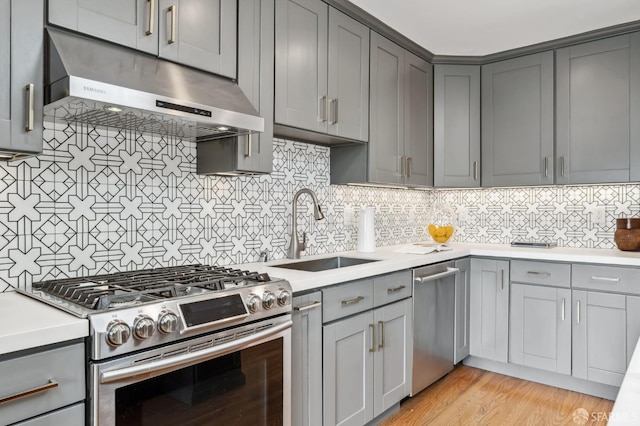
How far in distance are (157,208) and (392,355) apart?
1520 mm

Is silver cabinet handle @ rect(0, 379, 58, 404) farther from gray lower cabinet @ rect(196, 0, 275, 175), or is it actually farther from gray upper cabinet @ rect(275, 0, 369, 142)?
gray upper cabinet @ rect(275, 0, 369, 142)

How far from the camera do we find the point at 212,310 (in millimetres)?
1511

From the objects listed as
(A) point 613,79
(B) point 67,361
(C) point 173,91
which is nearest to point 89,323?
(B) point 67,361

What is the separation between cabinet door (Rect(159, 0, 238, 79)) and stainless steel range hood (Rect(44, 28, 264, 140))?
0.05m

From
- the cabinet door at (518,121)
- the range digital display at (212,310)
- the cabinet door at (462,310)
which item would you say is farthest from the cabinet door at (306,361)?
the cabinet door at (518,121)

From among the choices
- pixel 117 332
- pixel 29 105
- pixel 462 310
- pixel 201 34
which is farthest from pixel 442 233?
pixel 29 105

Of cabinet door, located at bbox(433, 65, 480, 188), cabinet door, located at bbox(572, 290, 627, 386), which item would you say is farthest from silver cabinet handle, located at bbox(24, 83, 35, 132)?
cabinet door, located at bbox(572, 290, 627, 386)

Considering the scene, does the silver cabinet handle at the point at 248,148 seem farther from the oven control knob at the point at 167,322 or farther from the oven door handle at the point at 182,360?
the oven control knob at the point at 167,322

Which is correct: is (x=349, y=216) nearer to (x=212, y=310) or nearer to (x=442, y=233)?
(x=442, y=233)

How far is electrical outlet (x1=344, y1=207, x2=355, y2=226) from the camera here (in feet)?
10.5

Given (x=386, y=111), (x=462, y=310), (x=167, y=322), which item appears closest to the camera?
(x=167, y=322)

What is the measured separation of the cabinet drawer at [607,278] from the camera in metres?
2.79

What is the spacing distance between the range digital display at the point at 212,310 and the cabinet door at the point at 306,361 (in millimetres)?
392

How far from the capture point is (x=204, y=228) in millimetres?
2289
